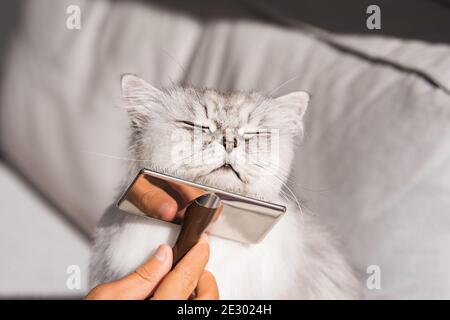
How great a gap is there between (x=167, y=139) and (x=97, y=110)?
523 mm

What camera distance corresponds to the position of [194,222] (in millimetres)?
553

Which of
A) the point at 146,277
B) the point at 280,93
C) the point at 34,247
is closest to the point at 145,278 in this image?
the point at 146,277

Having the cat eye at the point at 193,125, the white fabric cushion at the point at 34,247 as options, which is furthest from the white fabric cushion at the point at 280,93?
the cat eye at the point at 193,125

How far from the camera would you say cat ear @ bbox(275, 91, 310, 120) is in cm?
64

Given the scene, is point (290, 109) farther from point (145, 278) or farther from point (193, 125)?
point (145, 278)

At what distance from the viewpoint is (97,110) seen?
3.53 feet

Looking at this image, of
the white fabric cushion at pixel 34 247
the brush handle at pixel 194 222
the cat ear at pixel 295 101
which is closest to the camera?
the brush handle at pixel 194 222

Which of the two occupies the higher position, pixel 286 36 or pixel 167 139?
pixel 286 36

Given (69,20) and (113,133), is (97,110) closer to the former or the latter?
(113,133)

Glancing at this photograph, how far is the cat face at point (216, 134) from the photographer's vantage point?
22.8 inches

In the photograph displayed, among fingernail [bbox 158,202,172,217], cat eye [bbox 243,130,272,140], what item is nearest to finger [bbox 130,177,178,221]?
fingernail [bbox 158,202,172,217]

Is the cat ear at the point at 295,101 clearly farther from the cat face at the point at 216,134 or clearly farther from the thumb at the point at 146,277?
the thumb at the point at 146,277
